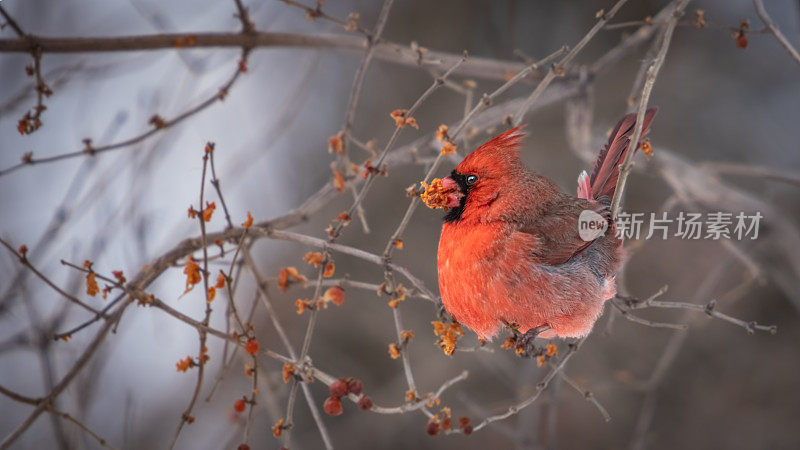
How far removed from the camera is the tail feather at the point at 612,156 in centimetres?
124

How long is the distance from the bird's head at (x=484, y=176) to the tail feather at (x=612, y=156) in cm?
20

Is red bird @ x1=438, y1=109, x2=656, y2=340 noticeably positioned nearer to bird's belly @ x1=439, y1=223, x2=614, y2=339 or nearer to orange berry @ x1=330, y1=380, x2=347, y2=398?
bird's belly @ x1=439, y1=223, x2=614, y2=339

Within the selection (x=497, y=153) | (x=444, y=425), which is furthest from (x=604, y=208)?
(x=444, y=425)

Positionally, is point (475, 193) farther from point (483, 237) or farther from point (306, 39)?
point (306, 39)

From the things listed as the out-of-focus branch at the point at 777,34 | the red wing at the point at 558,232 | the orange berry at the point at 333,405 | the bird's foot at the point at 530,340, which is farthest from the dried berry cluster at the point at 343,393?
the out-of-focus branch at the point at 777,34

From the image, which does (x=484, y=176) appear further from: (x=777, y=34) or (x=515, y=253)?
(x=777, y=34)

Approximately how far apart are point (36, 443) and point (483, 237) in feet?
8.04

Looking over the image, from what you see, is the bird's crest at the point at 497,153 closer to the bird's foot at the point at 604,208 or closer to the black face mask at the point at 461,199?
the black face mask at the point at 461,199

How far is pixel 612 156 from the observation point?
1278 mm

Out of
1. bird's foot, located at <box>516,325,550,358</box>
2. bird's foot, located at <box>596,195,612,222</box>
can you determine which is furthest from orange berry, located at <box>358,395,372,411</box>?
bird's foot, located at <box>596,195,612,222</box>

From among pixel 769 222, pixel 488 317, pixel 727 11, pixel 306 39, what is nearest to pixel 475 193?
pixel 488 317

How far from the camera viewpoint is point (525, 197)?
1217mm

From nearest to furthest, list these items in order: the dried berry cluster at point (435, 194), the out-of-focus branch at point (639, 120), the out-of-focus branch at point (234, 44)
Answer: the out-of-focus branch at point (639, 120) < the dried berry cluster at point (435, 194) < the out-of-focus branch at point (234, 44)

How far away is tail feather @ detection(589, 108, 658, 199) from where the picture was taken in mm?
1242
